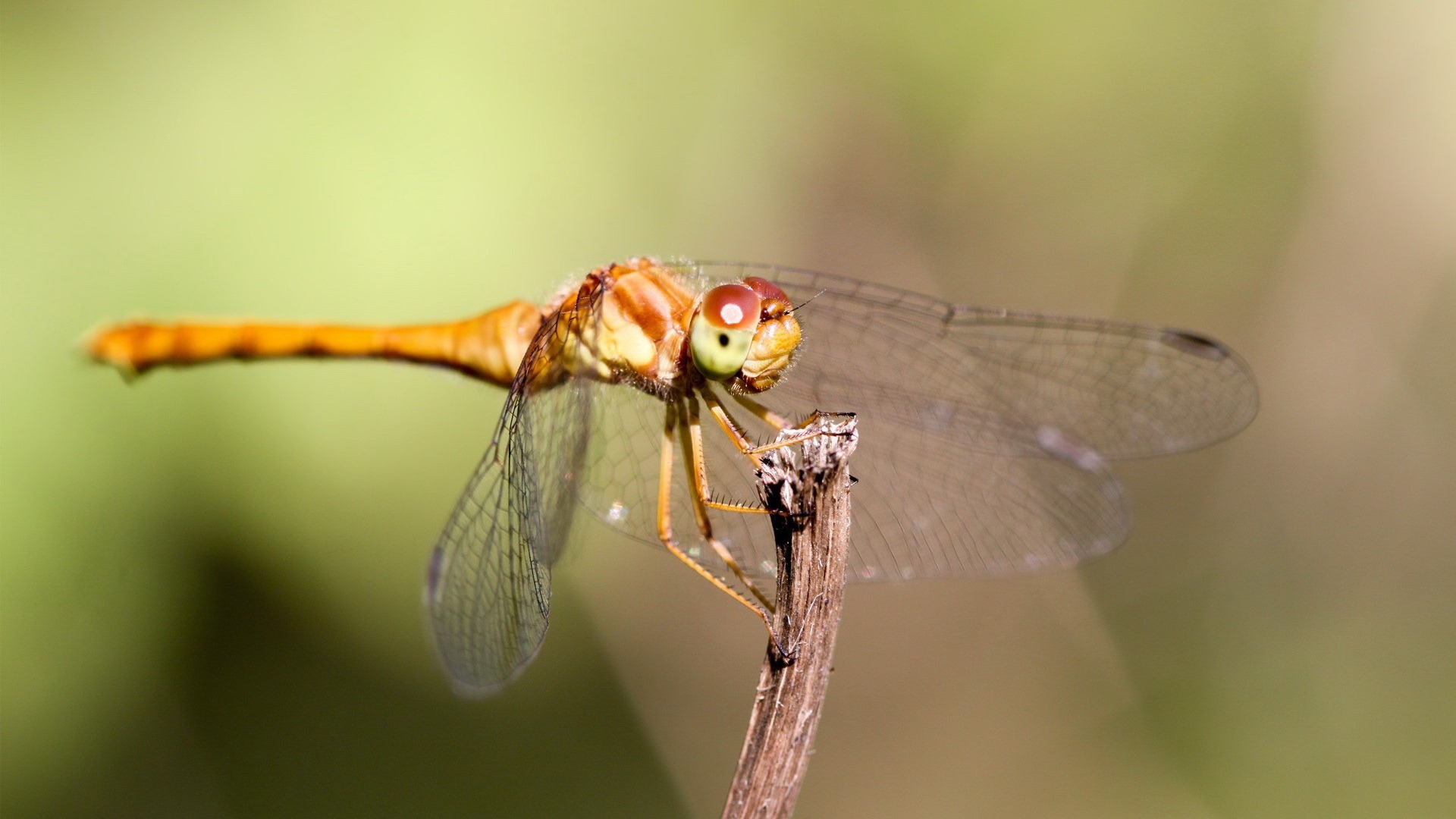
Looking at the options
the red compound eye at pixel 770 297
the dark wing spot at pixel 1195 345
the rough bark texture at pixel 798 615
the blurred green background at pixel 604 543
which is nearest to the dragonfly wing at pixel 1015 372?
the dark wing spot at pixel 1195 345

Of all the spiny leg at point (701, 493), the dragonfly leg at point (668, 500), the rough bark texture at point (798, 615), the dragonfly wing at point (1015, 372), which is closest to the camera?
the rough bark texture at point (798, 615)

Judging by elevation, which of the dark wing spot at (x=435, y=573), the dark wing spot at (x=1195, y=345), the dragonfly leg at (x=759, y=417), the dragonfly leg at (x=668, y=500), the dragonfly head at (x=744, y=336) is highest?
the dark wing spot at (x=1195, y=345)

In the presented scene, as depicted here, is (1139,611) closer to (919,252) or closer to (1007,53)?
(919,252)

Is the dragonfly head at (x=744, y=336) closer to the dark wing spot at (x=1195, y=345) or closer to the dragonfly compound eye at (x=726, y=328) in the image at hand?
the dragonfly compound eye at (x=726, y=328)

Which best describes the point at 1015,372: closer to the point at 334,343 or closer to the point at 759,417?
the point at 759,417

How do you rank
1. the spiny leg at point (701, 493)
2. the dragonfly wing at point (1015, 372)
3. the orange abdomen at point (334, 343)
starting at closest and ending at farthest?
the spiny leg at point (701, 493), the dragonfly wing at point (1015, 372), the orange abdomen at point (334, 343)

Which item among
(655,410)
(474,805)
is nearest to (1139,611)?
(655,410)
